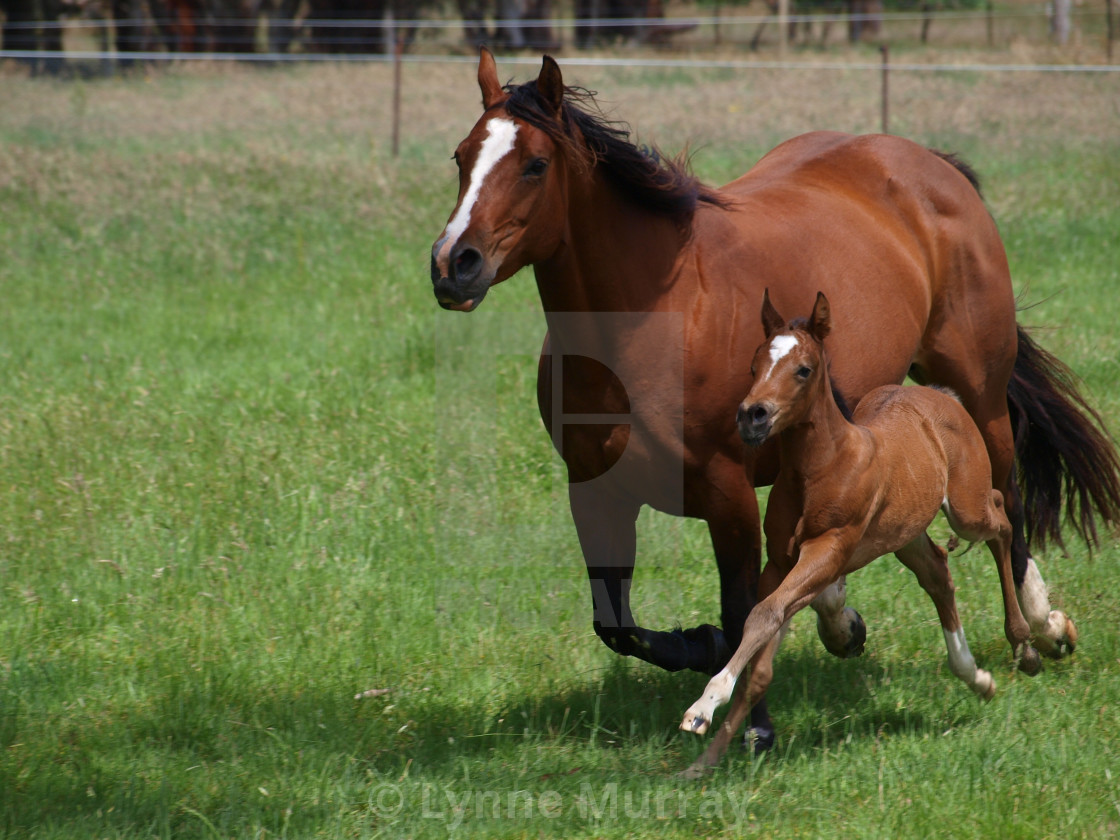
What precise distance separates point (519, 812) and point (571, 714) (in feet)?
2.23

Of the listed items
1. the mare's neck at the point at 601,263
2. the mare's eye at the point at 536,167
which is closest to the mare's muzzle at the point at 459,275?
the mare's eye at the point at 536,167

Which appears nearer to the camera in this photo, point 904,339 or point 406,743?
point 406,743

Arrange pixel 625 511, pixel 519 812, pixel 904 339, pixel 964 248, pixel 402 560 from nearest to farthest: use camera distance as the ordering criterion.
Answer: pixel 519 812, pixel 625 511, pixel 904 339, pixel 964 248, pixel 402 560

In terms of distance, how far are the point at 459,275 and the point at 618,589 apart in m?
1.31

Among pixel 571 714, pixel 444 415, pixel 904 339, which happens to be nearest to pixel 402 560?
pixel 571 714

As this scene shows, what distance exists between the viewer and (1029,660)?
13.5 feet

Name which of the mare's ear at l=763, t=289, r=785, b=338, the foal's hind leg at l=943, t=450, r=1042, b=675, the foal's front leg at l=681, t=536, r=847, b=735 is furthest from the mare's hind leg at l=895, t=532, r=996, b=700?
the mare's ear at l=763, t=289, r=785, b=338

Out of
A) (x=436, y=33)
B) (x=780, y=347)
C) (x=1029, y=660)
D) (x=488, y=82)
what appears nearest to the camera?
(x=780, y=347)

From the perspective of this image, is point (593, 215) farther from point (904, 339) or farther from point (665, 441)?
point (904, 339)

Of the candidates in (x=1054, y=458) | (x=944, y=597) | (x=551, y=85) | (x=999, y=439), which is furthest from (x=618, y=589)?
(x=1054, y=458)

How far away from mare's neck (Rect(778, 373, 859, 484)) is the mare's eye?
97cm

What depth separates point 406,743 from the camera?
148 inches

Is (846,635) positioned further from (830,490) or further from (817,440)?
(817,440)

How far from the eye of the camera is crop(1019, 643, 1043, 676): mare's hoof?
4.11 meters
